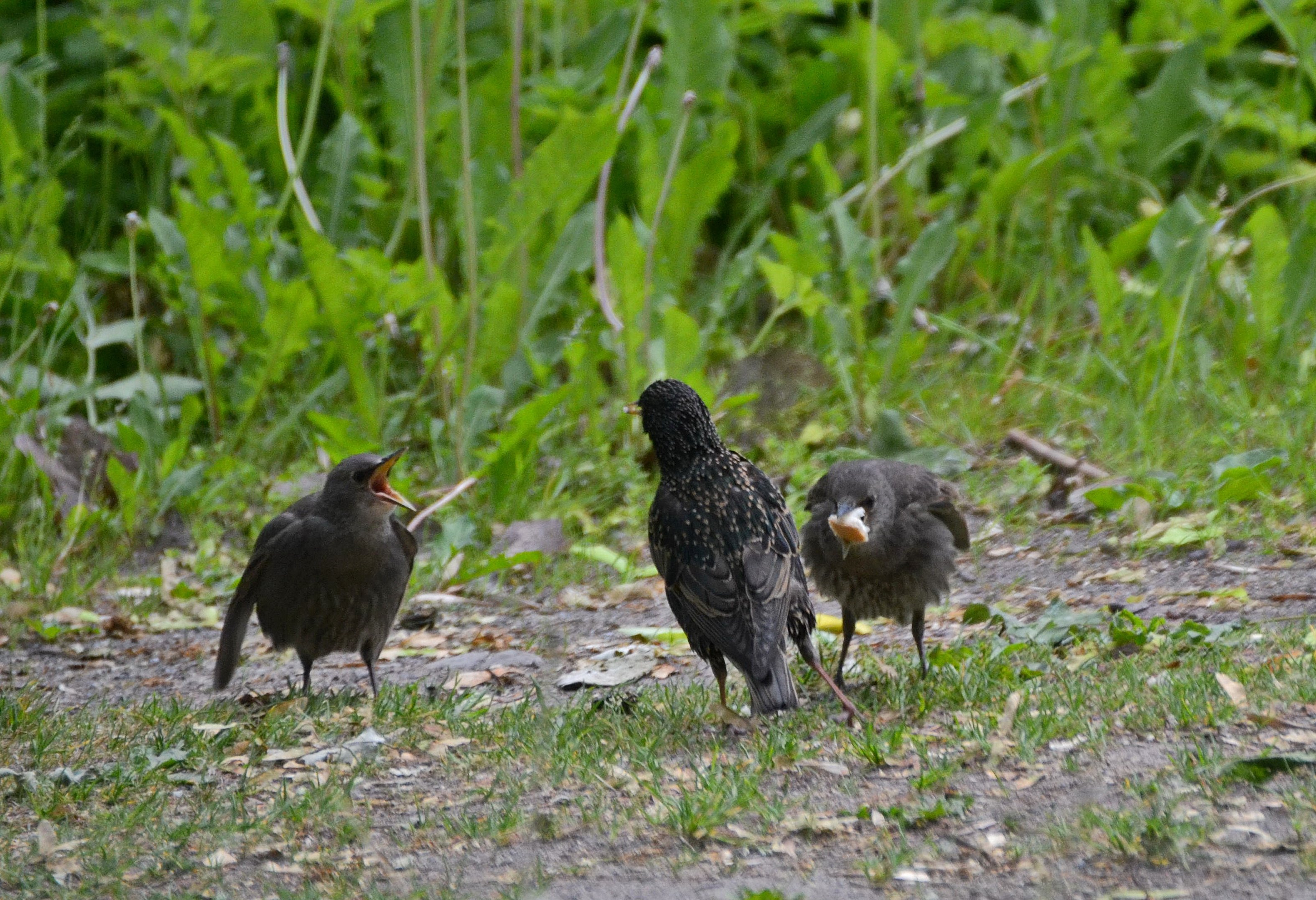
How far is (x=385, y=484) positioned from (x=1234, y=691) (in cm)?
290

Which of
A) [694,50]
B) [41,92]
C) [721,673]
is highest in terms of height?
[694,50]

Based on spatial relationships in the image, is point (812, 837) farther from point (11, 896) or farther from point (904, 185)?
point (904, 185)

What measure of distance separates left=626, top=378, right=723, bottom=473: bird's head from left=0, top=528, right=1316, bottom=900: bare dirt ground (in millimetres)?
806

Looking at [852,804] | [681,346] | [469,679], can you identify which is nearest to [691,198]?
[681,346]

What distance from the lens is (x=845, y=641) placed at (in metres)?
5.05

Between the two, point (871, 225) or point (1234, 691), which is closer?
point (1234, 691)

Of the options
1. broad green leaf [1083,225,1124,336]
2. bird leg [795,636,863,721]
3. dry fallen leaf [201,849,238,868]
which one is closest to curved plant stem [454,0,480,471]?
bird leg [795,636,863,721]

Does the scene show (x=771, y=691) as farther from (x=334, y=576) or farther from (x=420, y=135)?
(x=420, y=135)

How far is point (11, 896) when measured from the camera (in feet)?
12.0

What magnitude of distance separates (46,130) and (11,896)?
7273 mm

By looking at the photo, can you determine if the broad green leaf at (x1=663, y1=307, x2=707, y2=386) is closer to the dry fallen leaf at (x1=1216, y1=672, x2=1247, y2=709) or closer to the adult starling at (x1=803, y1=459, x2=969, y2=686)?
the adult starling at (x1=803, y1=459, x2=969, y2=686)

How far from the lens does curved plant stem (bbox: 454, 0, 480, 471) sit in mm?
6789

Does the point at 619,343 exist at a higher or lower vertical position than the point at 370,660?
higher


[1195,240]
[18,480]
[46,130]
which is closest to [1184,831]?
[1195,240]
